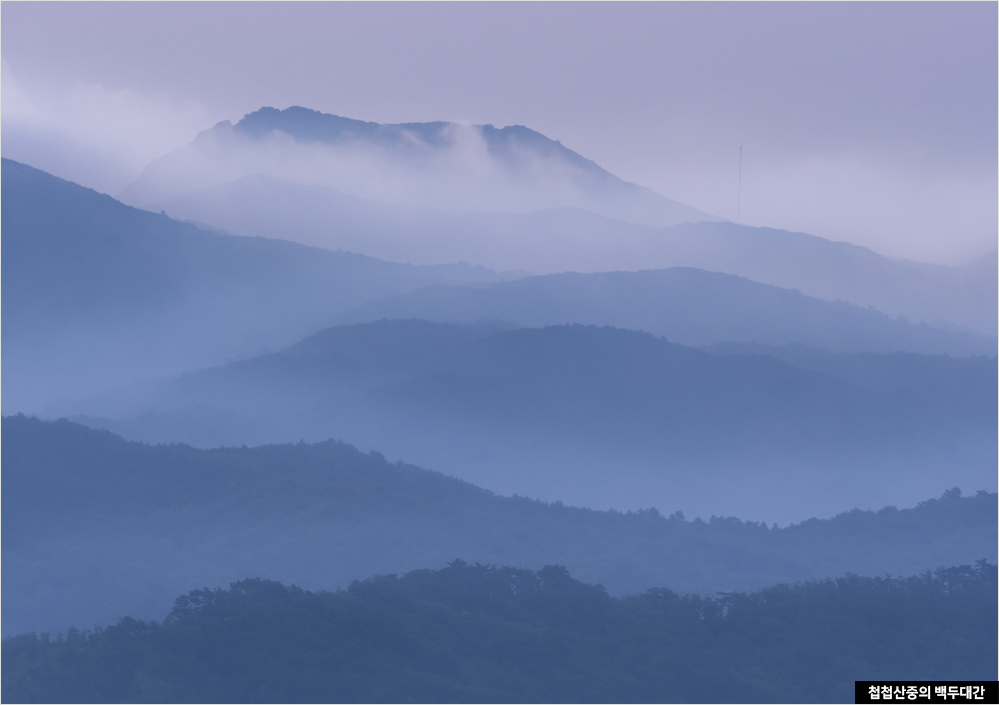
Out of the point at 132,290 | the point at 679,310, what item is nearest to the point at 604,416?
the point at 679,310

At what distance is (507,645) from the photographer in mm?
41375

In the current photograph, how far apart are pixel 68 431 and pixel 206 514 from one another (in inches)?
601

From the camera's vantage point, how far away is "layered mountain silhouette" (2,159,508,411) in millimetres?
145875

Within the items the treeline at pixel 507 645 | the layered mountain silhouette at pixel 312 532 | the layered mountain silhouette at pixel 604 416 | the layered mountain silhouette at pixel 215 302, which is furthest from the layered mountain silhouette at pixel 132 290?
the treeline at pixel 507 645

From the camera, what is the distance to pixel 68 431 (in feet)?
232

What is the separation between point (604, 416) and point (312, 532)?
2071 inches

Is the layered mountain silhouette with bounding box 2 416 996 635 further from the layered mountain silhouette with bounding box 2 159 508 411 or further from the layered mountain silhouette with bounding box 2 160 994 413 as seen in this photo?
the layered mountain silhouette with bounding box 2 159 508 411

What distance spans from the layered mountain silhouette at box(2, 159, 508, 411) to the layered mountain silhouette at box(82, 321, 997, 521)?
28.6 metres

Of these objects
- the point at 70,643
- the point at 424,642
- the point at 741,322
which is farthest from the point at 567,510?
the point at 741,322

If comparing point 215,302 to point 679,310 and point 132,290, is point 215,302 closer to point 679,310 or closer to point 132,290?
point 132,290

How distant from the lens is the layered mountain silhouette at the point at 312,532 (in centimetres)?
5188

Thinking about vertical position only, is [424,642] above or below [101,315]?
below

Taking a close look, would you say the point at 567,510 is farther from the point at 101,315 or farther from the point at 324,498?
the point at 101,315

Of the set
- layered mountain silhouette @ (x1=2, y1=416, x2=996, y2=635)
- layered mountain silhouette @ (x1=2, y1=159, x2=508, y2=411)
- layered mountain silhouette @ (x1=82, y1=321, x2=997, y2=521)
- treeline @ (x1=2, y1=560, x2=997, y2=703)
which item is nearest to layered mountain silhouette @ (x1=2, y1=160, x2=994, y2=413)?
layered mountain silhouette @ (x1=2, y1=159, x2=508, y2=411)
